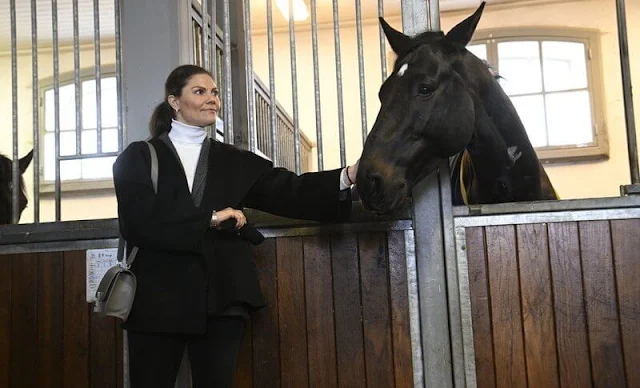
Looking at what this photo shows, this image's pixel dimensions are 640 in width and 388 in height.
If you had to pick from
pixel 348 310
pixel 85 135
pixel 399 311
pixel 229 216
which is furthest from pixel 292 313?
pixel 85 135

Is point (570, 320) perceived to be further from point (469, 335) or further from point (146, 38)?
point (146, 38)

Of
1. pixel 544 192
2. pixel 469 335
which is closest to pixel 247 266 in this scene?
pixel 469 335

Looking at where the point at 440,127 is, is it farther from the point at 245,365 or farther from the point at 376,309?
the point at 245,365

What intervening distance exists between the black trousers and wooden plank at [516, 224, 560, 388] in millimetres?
825

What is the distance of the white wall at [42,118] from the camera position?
6.30 m

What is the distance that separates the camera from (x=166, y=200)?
1.80 m

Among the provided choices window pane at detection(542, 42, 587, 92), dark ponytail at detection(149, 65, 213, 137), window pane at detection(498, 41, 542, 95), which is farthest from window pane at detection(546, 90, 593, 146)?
dark ponytail at detection(149, 65, 213, 137)

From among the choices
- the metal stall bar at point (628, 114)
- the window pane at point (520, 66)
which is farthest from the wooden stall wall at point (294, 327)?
the window pane at point (520, 66)

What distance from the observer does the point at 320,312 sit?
6.97 ft

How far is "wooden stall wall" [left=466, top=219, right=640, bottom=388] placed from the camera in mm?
1946

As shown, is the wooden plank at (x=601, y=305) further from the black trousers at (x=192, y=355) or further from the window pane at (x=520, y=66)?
the window pane at (x=520, y=66)

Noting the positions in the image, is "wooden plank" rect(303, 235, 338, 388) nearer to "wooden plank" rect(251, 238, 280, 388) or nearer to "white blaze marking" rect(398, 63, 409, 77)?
"wooden plank" rect(251, 238, 280, 388)

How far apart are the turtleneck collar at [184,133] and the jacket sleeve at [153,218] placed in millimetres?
179

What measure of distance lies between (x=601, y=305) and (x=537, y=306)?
0.17 meters
